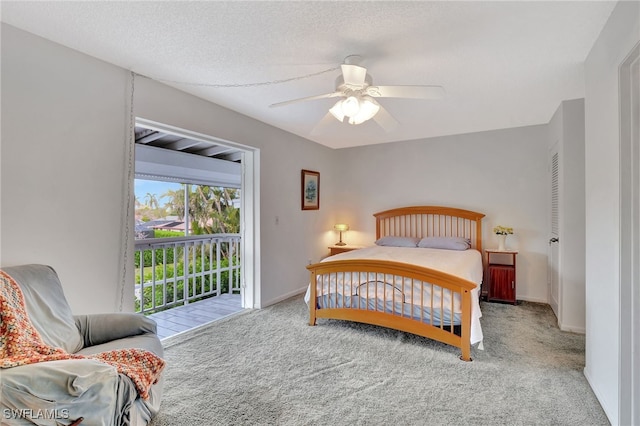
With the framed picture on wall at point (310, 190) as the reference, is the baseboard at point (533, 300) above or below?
below

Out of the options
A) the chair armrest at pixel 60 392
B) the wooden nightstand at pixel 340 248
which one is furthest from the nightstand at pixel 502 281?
the chair armrest at pixel 60 392

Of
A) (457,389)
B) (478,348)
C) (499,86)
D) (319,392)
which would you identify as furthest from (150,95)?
(478,348)

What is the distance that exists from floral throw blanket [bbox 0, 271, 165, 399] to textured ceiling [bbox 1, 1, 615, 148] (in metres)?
1.59

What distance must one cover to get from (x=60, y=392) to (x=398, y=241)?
4188mm

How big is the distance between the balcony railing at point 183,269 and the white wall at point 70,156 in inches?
54.1

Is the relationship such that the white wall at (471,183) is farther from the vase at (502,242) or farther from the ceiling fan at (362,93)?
the ceiling fan at (362,93)

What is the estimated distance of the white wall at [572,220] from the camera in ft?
10.1

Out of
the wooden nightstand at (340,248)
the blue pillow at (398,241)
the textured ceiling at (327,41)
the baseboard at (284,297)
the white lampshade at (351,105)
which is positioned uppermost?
the textured ceiling at (327,41)

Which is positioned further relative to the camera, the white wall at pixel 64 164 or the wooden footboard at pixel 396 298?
the wooden footboard at pixel 396 298

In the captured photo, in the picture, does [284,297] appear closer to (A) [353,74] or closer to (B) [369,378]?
(B) [369,378]

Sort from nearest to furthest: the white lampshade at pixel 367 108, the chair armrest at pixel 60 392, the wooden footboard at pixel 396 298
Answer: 1. the chair armrest at pixel 60 392
2. the white lampshade at pixel 367 108
3. the wooden footboard at pixel 396 298

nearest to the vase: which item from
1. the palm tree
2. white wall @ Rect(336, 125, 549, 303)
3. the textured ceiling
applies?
white wall @ Rect(336, 125, 549, 303)

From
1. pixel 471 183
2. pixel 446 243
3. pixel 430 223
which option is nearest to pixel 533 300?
pixel 446 243

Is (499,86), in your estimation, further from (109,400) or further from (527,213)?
(109,400)
